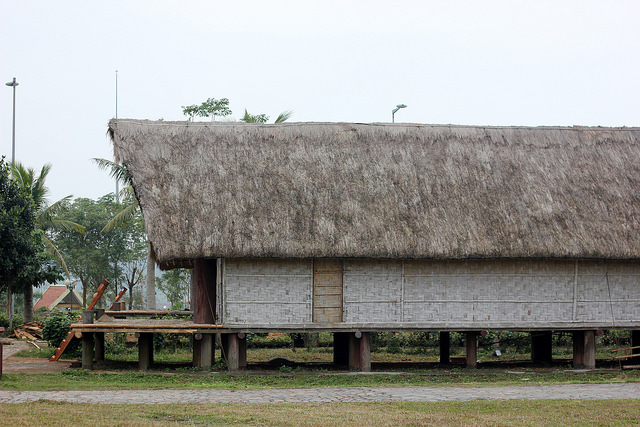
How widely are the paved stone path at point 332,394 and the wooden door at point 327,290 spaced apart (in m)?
2.57

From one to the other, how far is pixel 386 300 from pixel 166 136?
20.7ft

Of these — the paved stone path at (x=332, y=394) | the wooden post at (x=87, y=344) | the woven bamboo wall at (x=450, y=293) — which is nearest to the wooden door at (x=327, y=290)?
the woven bamboo wall at (x=450, y=293)

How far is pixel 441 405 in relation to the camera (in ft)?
35.7

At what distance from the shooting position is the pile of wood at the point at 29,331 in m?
22.4

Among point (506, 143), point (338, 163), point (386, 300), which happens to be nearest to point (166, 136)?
point (338, 163)

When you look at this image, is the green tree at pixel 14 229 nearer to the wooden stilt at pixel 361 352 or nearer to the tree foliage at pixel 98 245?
the wooden stilt at pixel 361 352

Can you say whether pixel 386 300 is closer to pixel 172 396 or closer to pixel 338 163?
pixel 338 163

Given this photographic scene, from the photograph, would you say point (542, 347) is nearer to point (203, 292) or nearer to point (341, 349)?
point (341, 349)

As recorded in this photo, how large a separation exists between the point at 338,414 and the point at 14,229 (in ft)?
43.3

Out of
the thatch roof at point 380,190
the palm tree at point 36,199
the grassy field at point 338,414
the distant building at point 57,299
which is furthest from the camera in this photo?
the distant building at point 57,299

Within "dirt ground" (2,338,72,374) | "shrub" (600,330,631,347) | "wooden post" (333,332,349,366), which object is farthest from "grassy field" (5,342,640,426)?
"shrub" (600,330,631,347)

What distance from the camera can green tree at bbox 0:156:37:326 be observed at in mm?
19453

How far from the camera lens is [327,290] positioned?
50.6ft

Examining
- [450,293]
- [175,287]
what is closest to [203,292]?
[450,293]
